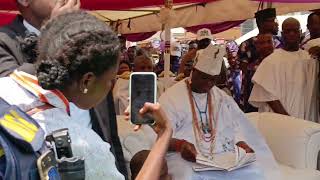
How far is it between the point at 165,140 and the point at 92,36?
A: 342 mm

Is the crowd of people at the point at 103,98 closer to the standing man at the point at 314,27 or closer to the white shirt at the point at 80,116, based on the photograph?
the white shirt at the point at 80,116

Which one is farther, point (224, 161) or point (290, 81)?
point (290, 81)

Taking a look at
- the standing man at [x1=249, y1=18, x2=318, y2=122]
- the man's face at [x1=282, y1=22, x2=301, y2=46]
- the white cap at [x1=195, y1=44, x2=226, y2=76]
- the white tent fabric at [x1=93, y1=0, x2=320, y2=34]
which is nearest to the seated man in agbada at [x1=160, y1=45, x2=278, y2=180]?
the white cap at [x1=195, y1=44, x2=226, y2=76]

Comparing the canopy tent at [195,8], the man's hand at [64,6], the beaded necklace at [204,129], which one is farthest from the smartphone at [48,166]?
the canopy tent at [195,8]

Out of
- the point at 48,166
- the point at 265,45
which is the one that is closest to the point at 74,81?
the point at 48,166

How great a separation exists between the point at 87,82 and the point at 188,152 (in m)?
2.23

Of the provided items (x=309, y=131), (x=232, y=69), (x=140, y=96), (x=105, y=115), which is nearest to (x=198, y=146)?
(x=309, y=131)

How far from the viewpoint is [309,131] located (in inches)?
155

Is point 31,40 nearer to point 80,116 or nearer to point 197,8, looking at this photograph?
point 80,116

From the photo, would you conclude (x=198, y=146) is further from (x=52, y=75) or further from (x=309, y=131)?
(x=52, y=75)

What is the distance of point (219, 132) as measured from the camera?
11.6ft

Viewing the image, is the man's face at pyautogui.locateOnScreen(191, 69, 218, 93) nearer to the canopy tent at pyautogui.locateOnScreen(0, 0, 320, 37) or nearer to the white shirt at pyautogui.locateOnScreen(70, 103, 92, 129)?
the white shirt at pyautogui.locateOnScreen(70, 103, 92, 129)

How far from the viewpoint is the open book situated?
3.30 meters

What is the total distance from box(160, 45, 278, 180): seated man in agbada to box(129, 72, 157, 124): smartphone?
181 centimetres
